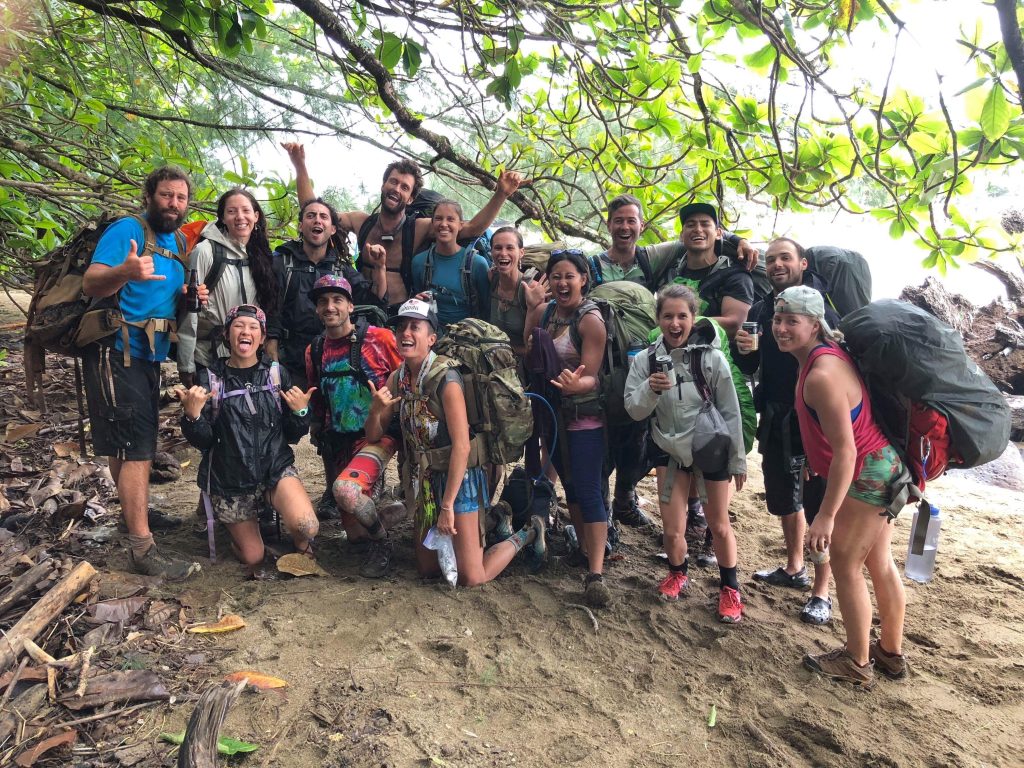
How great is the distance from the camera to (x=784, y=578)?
4641 mm

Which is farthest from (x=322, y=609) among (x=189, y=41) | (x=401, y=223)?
(x=189, y=41)

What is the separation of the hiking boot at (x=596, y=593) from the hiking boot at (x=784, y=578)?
1.26 metres

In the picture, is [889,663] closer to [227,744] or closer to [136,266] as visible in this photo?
[227,744]

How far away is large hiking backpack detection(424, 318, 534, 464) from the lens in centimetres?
411

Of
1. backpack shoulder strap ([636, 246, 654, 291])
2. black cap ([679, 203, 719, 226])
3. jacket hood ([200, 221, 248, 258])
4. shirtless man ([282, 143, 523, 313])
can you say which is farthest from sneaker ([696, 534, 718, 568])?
jacket hood ([200, 221, 248, 258])

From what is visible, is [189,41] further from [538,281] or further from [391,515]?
[391,515]

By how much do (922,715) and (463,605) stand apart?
2523 mm

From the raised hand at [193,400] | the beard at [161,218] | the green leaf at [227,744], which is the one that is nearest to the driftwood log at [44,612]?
the green leaf at [227,744]

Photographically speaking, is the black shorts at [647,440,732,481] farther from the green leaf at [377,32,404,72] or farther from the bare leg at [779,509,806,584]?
the green leaf at [377,32,404,72]

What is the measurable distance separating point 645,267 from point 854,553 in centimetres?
247

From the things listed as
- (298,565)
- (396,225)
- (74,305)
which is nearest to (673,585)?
(298,565)

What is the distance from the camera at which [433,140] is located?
5.12 meters

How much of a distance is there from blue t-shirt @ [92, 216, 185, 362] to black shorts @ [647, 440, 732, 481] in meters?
3.30

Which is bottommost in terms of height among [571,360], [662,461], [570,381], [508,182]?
[662,461]
